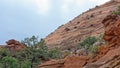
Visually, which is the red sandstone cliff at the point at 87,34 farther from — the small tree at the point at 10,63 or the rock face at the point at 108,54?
the small tree at the point at 10,63

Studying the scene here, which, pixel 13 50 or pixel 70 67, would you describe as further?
pixel 13 50

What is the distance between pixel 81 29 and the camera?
100125 millimetres

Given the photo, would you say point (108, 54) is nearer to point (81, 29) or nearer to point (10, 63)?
point (10, 63)

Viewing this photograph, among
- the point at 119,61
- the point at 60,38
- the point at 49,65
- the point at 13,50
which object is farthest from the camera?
the point at 60,38

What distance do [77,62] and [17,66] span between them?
69.4ft

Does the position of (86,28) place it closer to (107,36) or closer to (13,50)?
(13,50)

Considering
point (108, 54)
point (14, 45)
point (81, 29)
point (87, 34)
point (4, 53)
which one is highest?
point (81, 29)

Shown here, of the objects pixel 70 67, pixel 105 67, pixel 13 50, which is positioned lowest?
pixel 105 67

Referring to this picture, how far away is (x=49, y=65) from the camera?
4728 centimetres

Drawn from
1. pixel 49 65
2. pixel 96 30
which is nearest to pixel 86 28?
pixel 96 30

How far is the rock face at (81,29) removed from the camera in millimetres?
92812

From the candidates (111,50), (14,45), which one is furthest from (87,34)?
(111,50)

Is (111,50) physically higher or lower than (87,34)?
lower

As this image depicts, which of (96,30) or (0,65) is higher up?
(96,30)
